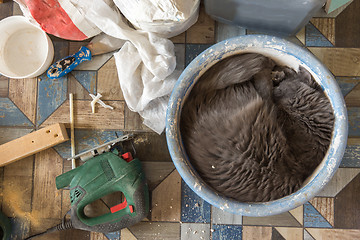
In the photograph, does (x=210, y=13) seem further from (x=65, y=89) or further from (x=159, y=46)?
(x=65, y=89)

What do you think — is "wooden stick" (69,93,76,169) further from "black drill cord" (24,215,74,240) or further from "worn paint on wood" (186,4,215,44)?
"worn paint on wood" (186,4,215,44)

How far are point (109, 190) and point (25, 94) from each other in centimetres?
47

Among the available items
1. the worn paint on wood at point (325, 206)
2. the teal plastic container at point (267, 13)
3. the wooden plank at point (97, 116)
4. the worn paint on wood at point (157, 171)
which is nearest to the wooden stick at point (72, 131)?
the wooden plank at point (97, 116)

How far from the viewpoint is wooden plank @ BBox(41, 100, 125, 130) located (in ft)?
3.37

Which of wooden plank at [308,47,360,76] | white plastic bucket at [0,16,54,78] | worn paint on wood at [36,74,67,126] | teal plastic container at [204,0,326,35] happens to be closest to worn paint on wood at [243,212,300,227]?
wooden plank at [308,47,360,76]

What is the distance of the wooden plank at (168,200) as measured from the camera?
1.01m

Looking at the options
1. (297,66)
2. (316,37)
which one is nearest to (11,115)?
(297,66)

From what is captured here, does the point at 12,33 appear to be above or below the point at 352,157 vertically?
above

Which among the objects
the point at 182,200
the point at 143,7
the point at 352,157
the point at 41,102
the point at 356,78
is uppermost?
the point at 143,7

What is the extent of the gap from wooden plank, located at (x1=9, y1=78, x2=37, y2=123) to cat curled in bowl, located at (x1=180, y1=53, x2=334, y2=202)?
0.59 meters

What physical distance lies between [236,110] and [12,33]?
2.74 ft

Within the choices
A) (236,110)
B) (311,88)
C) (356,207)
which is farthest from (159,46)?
(356,207)

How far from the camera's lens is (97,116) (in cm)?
103

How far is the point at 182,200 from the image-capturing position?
101 cm
